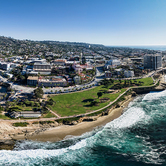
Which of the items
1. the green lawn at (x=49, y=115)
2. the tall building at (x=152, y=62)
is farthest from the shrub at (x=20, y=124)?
the tall building at (x=152, y=62)

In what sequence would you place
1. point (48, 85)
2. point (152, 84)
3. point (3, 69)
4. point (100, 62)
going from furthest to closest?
point (100, 62), point (3, 69), point (152, 84), point (48, 85)

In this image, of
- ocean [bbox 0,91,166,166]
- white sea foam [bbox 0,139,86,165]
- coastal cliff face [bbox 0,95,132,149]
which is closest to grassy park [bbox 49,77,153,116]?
coastal cliff face [bbox 0,95,132,149]

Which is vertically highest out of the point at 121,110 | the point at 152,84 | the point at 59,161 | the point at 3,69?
the point at 3,69

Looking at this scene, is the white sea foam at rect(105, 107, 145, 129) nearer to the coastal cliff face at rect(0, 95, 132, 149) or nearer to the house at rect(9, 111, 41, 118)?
the coastal cliff face at rect(0, 95, 132, 149)

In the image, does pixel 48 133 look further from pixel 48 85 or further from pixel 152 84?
pixel 152 84

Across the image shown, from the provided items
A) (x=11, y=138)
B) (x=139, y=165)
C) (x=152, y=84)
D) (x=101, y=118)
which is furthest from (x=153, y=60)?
(x=11, y=138)

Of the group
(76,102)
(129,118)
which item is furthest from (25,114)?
(129,118)

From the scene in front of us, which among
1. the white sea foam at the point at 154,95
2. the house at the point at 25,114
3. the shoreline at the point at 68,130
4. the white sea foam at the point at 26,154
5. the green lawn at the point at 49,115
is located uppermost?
the white sea foam at the point at 154,95

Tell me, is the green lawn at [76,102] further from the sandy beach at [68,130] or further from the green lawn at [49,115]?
the sandy beach at [68,130]
